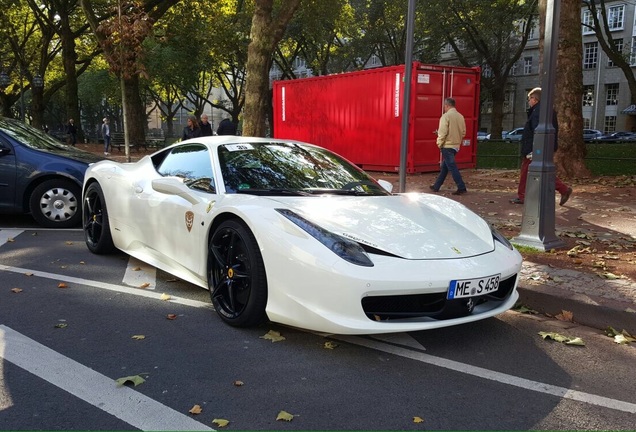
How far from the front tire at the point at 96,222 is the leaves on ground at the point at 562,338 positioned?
168 inches

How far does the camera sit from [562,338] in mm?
3855

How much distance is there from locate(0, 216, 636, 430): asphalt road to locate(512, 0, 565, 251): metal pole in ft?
6.30

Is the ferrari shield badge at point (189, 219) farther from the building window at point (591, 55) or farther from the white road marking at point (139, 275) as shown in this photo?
Result: the building window at point (591, 55)

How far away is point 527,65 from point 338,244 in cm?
5913

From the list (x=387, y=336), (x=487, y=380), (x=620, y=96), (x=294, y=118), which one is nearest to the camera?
(x=487, y=380)

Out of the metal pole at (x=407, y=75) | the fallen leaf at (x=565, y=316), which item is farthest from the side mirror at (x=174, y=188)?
the metal pole at (x=407, y=75)

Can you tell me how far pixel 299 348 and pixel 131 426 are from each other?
1240 millimetres

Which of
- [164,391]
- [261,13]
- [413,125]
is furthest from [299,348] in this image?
[261,13]

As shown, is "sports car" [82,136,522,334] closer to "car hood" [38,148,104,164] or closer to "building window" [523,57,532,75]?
"car hood" [38,148,104,164]

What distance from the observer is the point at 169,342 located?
12.0 ft

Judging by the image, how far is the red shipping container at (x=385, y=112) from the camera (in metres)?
13.4

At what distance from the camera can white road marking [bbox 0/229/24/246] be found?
6.86 m

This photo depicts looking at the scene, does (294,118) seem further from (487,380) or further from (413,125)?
(487,380)

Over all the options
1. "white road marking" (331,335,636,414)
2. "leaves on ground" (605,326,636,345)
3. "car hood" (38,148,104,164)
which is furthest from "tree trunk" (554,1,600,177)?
"white road marking" (331,335,636,414)
